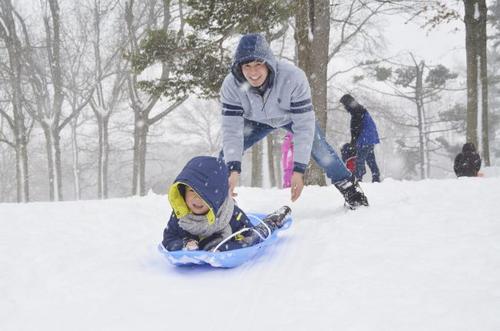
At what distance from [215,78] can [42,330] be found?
882cm

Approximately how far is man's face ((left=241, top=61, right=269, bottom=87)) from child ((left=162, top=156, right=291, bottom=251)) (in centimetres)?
76

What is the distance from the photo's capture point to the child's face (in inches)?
110

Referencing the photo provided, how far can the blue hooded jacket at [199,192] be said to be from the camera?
2672 millimetres

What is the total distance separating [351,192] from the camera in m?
3.90

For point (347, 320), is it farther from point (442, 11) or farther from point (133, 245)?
point (442, 11)

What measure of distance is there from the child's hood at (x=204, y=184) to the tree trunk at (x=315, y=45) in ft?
15.4

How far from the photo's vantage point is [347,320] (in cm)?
165

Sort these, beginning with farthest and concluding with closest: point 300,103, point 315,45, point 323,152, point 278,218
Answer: point 315,45, point 323,152, point 278,218, point 300,103

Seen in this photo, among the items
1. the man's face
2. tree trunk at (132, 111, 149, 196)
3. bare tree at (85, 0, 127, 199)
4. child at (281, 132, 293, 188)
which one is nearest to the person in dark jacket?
child at (281, 132, 293, 188)

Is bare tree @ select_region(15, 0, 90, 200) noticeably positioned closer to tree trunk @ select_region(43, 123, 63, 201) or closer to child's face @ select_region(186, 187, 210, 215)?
tree trunk @ select_region(43, 123, 63, 201)

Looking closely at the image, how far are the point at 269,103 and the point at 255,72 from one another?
33 centimetres

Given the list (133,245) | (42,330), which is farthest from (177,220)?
(42,330)

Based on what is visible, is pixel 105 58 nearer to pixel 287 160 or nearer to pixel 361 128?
pixel 287 160

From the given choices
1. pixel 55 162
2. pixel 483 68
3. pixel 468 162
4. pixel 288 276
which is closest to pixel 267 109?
pixel 288 276
